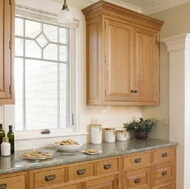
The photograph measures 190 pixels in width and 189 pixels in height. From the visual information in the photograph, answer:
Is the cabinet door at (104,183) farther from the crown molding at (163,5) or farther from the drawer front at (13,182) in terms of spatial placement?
the crown molding at (163,5)

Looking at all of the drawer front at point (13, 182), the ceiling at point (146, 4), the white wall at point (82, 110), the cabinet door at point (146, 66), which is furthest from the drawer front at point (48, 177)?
the ceiling at point (146, 4)

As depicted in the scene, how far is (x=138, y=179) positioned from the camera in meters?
2.66


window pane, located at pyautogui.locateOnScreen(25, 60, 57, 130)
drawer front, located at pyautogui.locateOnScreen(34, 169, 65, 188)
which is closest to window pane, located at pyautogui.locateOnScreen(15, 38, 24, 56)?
window pane, located at pyautogui.locateOnScreen(25, 60, 57, 130)

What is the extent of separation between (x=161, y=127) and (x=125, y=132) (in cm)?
51

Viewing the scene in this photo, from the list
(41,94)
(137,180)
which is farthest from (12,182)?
(137,180)

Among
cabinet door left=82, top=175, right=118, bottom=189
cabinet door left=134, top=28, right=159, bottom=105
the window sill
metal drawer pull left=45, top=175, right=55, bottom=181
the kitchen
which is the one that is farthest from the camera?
cabinet door left=134, top=28, right=159, bottom=105

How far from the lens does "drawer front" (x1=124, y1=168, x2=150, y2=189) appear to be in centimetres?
257

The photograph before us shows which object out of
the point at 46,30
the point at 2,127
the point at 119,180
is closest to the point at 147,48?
the point at 46,30

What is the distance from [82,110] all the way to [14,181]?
1.25 m

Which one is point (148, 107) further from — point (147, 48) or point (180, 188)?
point (180, 188)

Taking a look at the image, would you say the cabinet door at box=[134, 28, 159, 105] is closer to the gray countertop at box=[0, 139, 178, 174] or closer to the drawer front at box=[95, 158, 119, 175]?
the gray countertop at box=[0, 139, 178, 174]

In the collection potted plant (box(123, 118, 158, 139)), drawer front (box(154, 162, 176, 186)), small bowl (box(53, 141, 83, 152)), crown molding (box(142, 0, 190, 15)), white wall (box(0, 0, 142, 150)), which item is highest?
crown molding (box(142, 0, 190, 15))

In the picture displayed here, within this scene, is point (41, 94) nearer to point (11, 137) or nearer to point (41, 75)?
point (41, 75)

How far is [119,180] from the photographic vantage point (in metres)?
2.48
